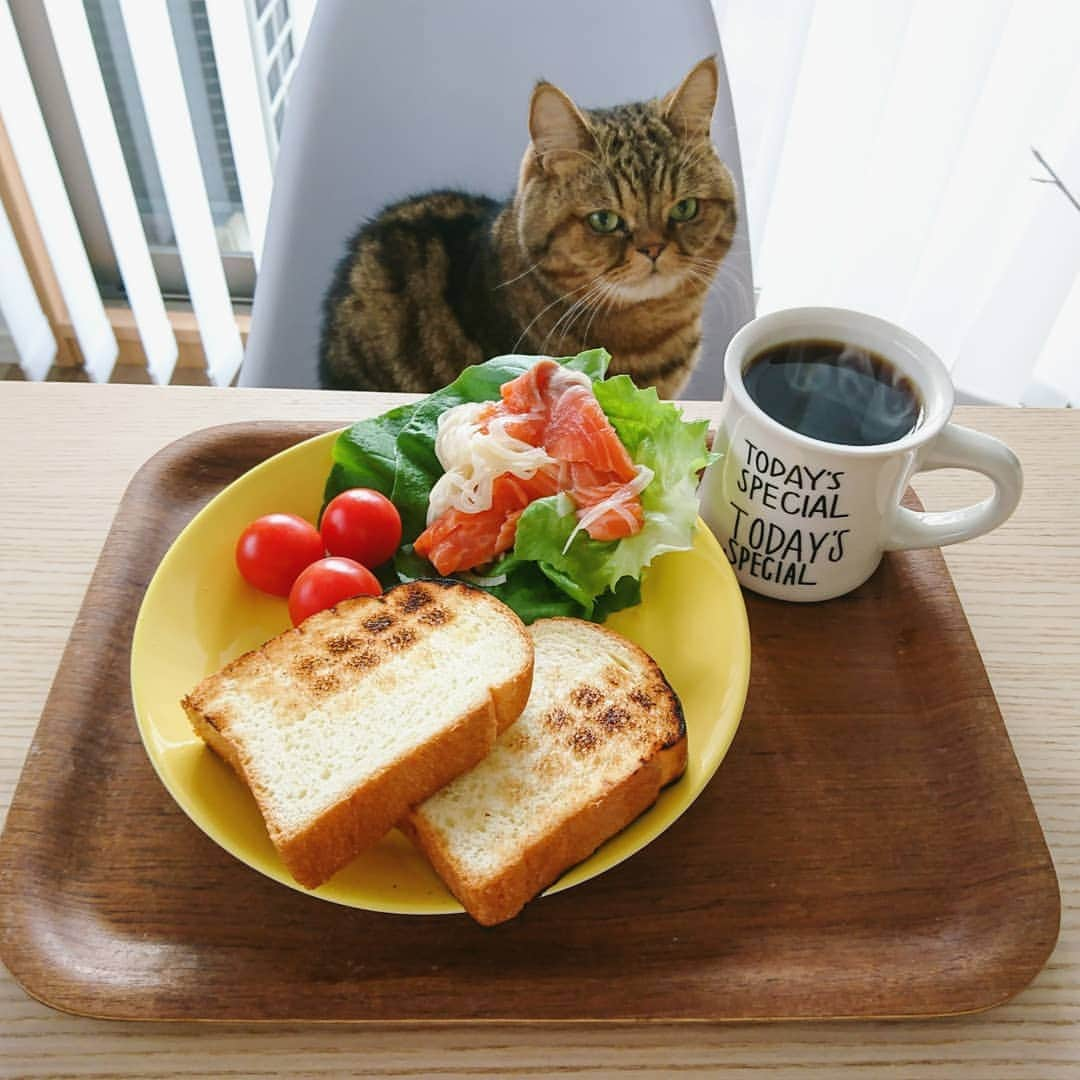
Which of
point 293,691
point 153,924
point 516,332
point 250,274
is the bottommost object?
point 250,274

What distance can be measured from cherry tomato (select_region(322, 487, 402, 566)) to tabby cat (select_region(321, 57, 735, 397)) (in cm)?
66

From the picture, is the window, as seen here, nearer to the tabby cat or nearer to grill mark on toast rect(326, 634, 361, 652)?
the tabby cat

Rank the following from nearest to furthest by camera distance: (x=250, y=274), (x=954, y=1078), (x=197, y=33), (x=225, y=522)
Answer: (x=954, y=1078)
(x=225, y=522)
(x=197, y=33)
(x=250, y=274)

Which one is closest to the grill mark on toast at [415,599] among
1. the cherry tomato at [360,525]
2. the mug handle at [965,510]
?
the cherry tomato at [360,525]

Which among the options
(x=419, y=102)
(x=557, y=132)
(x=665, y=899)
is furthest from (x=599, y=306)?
(x=665, y=899)

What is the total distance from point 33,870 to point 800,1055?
28.1 inches

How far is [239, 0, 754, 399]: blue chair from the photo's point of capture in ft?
5.76

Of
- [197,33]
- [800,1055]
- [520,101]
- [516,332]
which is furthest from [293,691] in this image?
[197,33]

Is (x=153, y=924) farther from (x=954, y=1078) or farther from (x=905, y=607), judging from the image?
(x=905, y=607)

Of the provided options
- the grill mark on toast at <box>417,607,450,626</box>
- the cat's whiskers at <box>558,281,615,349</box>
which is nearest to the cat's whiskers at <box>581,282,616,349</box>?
the cat's whiskers at <box>558,281,615,349</box>

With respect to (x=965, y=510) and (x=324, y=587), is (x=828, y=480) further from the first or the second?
(x=324, y=587)

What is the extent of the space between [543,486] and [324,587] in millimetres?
295

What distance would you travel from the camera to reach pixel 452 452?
4.08ft

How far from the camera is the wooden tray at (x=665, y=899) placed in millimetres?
888
